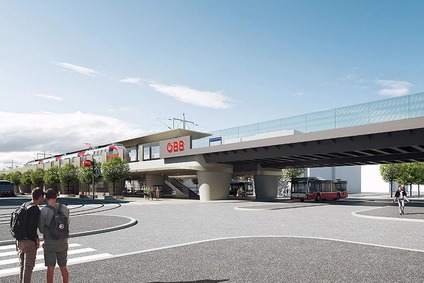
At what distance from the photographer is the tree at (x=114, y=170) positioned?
48.9 meters

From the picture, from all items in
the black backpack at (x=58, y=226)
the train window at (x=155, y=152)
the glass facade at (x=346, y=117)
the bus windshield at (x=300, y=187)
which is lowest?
the bus windshield at (x=300, y=187)

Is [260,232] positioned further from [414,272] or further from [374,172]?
[374,172]

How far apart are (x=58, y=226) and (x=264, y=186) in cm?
4218

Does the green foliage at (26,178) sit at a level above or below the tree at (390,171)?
below

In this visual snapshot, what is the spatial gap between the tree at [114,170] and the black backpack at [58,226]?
44462 mm

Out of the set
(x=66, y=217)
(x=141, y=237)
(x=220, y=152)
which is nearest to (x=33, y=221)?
(x=66, y=217)

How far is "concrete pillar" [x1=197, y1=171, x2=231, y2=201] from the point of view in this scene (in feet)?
131

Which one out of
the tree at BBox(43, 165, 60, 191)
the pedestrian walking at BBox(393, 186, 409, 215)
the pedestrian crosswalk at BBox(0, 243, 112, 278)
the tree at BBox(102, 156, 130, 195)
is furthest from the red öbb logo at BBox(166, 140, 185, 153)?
the tree at BBox(43, 165, 60, 191)

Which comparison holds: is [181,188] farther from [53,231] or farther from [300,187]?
[53,231]

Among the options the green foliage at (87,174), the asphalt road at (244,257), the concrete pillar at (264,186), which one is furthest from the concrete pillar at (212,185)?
the asphalt road at (244,257)

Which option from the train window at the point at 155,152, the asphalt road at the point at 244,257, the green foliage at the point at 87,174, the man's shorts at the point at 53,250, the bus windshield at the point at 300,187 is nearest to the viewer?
the man's shorts at the point at 53,250

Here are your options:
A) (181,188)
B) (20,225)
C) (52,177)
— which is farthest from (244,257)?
(52,177)

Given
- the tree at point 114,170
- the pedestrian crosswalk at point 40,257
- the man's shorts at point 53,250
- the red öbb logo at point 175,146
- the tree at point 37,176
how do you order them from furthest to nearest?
1. the tree at point 37,176
2. the tree at point 114,170
3. the red öbb logo at point 175,146
4. the pedestrian crosswalk at point 40,257
5. the man's shorts at point 53,250

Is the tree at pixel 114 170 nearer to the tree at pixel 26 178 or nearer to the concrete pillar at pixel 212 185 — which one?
the concrete pillar at pixel 212 185
